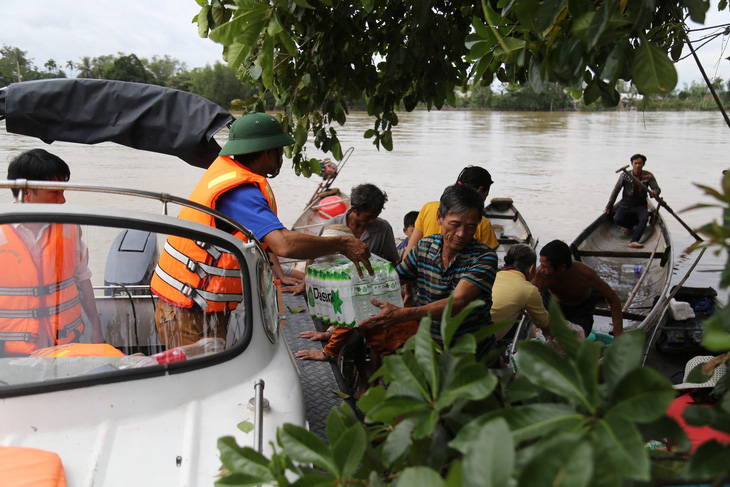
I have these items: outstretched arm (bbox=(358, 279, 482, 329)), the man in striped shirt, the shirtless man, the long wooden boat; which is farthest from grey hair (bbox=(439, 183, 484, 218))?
the long wooden boat

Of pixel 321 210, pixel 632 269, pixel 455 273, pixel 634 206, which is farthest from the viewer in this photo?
pixel 634 206

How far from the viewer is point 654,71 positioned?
4.58 ft

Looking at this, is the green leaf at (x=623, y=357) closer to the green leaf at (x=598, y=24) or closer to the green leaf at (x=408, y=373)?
the green leaf at (x=408, y=373)

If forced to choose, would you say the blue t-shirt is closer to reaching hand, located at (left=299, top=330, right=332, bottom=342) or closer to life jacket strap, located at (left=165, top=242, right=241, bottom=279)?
life jacket strap, located at (left=165, top=242, right=241, bottom=279)

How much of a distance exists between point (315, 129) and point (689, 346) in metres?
4.19

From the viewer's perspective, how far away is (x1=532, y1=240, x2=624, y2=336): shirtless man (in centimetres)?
479

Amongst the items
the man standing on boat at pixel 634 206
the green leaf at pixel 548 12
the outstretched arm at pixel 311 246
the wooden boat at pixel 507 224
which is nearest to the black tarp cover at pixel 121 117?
the outstretched arm at pixel 311 246

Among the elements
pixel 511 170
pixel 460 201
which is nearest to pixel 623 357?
pixel 460 201

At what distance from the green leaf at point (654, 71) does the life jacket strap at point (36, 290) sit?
200 cm

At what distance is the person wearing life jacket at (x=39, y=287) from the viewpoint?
2.06 m

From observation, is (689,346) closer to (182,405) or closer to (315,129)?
(315,129)

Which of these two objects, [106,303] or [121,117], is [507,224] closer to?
[121,117]

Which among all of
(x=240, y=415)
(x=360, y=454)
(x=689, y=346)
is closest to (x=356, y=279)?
(x=240, y=415)

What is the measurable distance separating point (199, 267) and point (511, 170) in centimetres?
2111
